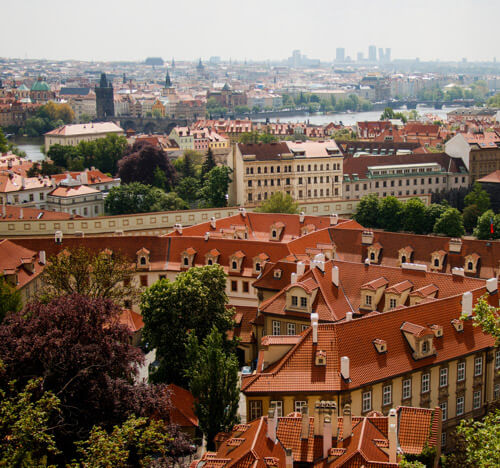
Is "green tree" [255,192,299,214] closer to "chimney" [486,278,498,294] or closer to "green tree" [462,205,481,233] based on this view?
"green tree" [462,205,481,233]

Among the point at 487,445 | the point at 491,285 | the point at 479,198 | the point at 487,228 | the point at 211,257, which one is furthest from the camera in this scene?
the point at 479,198

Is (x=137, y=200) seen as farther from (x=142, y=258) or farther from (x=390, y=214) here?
(x=142, y=258)

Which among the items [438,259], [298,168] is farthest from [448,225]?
[438,259]

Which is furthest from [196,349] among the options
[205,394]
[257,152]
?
[257,152]

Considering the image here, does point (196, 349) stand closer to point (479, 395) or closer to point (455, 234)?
point (479, 395)

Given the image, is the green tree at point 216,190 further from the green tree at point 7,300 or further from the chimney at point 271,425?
the chimney at point 271,425

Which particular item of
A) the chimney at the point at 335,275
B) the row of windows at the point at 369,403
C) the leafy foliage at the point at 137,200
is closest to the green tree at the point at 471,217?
the leafy foliage at the point at 137,200
